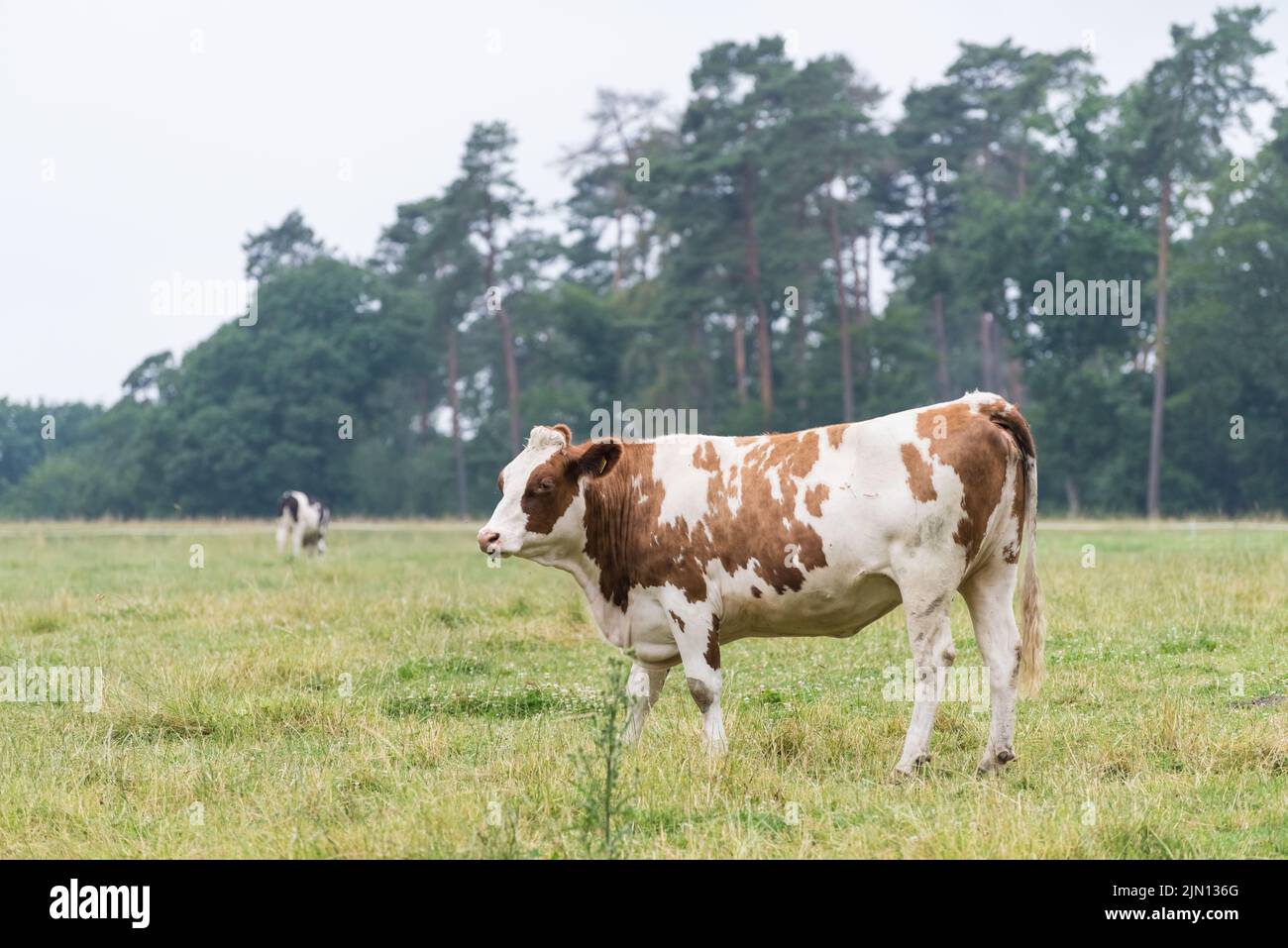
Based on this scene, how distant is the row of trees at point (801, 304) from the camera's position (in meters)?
47.1

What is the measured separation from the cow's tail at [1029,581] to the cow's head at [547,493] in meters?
2.20

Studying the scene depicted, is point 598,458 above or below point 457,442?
below

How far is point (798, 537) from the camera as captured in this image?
745 centimetres

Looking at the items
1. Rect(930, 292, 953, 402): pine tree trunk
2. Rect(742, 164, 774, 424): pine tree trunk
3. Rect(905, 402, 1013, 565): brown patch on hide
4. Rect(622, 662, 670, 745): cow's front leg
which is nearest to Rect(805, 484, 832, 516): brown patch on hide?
Rect(905, 402, 1013, 565): brown patch on hide

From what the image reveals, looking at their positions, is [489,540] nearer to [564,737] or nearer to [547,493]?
[547,493]

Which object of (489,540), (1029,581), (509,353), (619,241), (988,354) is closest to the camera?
(489,540)

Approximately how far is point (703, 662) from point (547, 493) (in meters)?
1.32

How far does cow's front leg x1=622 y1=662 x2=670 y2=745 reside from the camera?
25.9 ft

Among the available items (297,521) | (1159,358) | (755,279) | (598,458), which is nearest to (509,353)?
(755,279)

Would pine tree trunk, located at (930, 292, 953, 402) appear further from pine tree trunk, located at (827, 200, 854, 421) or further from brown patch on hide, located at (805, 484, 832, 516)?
brown patch on hide, located at (805, 484, 832, 516)

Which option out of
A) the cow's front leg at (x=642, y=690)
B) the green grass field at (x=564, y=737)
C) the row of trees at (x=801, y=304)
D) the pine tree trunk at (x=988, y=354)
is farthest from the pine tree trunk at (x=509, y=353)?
the cow's front leg at (x=642, y=690)
